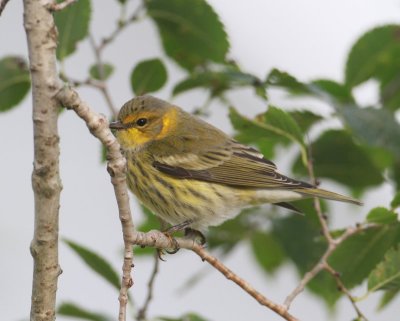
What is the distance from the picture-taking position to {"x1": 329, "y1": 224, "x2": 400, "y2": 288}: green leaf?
2826mm

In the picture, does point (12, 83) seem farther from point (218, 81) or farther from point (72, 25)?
point (218, 81)

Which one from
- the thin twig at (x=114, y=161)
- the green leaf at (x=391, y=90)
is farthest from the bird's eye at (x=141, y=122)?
the thin twig at (x=114, y=161)

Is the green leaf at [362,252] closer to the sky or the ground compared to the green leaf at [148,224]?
closer to the ground

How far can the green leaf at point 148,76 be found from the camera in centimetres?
319

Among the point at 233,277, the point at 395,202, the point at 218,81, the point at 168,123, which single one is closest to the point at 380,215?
the point at 395,202

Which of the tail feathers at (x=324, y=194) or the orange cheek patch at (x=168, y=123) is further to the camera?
the orange cheek patch at (x=168, y=123)

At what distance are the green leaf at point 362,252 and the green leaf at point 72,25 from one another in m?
1.24

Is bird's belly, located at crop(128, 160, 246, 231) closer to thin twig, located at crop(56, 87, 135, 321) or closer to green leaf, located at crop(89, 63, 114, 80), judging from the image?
green leaf, located at crop(89, 63, 114, 80)

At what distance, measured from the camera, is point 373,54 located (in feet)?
11.0

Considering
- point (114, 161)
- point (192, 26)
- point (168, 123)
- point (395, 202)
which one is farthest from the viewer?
point (168, 123)

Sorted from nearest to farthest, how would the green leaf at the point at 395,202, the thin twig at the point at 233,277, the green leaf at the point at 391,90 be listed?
the thin twig at the point at 233,277, the green leaf at the point at 395,202, the green leaf at the point at 391,90

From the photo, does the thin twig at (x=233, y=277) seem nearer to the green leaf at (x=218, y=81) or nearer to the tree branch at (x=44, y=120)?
the tree branch at (x=44, y=120)

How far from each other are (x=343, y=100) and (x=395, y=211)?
636 millimetres

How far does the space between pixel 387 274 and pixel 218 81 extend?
1046mm
